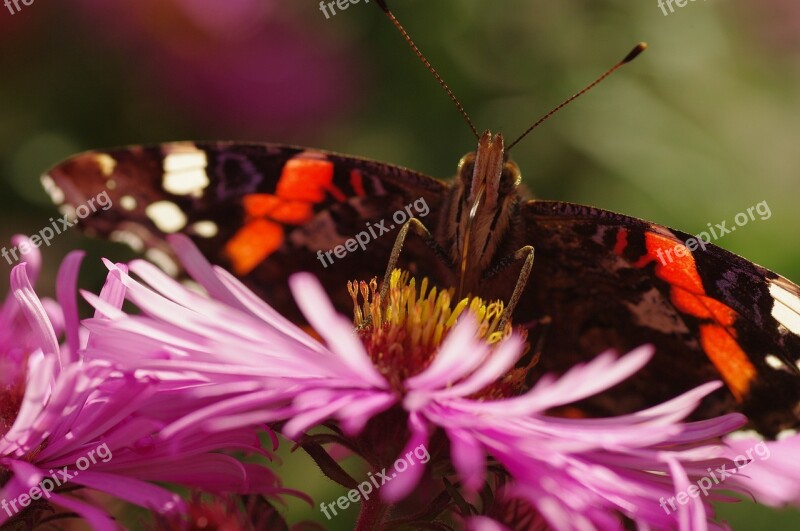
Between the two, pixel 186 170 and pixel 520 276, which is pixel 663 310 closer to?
pixel 520 276

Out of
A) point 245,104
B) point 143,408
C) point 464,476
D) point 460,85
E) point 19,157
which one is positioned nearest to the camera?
point 464,476

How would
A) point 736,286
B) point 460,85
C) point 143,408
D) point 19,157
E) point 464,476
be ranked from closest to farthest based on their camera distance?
point 464,476 → point 143,408 → point 736,286 → point 19,157 → point 460,85

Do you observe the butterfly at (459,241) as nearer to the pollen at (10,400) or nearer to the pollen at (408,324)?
the pollen at (408,324)

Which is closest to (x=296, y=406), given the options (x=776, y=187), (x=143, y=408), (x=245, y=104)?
(x=143, y=408)

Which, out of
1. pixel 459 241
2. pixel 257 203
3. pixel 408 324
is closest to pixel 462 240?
pixel 459 241

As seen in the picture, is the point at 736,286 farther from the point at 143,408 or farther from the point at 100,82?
the point at 100,82

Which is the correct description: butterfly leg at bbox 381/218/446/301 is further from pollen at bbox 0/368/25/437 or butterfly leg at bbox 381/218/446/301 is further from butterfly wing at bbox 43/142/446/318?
pollen at bbox 0/368/25/437
